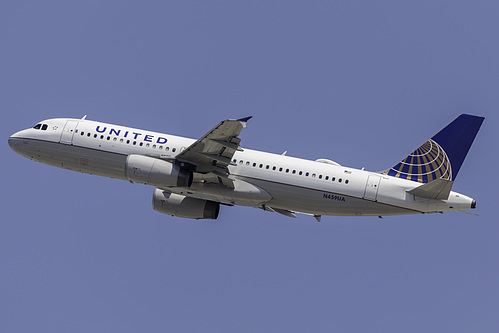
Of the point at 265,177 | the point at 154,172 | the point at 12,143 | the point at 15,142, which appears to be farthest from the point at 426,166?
the point at 12,143

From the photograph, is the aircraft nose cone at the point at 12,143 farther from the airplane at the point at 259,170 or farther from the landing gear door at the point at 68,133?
the landing gear door at the point at 68,133

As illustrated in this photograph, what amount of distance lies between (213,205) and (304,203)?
277 inches

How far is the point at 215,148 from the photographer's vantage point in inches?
2018

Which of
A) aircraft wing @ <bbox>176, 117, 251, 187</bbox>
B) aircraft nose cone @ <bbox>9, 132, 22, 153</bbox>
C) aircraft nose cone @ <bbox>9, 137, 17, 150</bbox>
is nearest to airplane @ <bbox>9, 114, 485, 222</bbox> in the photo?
aircraft wing @ <bbox>176, 117, 251, 187</bbox>

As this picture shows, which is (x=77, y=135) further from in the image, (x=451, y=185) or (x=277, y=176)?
(x=451, y=185)

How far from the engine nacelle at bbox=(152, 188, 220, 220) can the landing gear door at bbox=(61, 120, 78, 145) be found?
6.68m

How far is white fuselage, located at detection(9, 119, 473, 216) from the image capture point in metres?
51.9

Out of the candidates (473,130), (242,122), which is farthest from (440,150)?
(242,122)

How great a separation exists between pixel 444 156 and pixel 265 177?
36.1ft

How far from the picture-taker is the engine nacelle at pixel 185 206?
56594mm

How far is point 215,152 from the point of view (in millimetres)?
51594

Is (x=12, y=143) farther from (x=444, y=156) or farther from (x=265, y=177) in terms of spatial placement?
(x=444, y=156)

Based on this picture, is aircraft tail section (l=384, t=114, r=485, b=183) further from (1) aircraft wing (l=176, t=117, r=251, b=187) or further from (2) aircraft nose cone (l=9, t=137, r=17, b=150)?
(2) aircraft nose cone (l=9, t=137, r=17, b=150)

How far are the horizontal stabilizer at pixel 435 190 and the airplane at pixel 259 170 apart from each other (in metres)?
0.06
